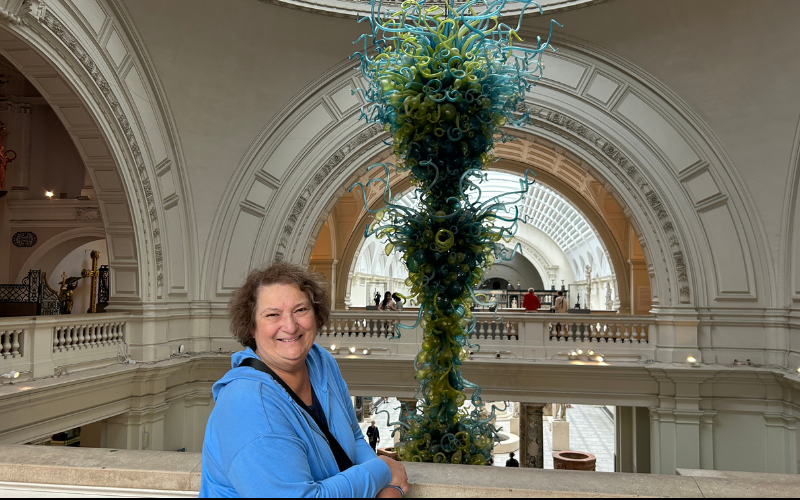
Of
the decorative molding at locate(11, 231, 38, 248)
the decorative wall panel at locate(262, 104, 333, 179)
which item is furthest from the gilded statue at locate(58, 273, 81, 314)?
the decorative wall panel at locate(262, 104, 333, 179)

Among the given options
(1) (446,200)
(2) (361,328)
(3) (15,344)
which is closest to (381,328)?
(2) (361,328)

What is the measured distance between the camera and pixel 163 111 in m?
10.8

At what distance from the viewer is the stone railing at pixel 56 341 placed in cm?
784

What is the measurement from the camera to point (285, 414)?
68.5 inches

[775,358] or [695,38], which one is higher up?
[695,38]

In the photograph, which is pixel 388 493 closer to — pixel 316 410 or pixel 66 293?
pixel 316 410

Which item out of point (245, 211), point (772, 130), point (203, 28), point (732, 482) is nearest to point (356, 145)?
point (245, 211)

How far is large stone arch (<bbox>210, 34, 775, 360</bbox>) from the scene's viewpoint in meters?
11.0

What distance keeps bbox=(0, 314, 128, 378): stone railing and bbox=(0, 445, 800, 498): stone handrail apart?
6254mm

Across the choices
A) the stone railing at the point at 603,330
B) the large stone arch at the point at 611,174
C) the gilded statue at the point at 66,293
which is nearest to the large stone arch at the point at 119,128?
the large stone arch at the point at 611,174

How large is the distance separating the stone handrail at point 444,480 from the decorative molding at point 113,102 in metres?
7.34

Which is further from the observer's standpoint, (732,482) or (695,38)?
(695,38)

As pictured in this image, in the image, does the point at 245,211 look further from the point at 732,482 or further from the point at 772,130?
the point at 732,482

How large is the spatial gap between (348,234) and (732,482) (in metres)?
18.6
